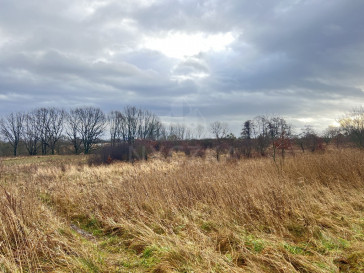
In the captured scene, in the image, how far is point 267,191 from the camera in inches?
189

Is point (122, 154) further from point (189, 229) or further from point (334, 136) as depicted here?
point (334, 136)

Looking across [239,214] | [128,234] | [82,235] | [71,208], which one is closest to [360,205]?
[239,214]

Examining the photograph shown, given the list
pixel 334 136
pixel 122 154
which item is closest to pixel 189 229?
pixel 122 154

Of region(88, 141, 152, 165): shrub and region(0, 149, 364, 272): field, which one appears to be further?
region(88, 141, 152, 165): shrub

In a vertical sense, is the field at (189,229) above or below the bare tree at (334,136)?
below

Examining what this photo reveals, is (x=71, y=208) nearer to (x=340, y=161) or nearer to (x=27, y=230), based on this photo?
(x=27, y=230)

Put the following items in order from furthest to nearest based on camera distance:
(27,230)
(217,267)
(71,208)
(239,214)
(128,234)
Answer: (71,208), (239,214), (128,234), (27,230), (217,267)

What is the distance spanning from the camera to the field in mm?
2697

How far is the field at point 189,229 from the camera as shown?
270 centimetres

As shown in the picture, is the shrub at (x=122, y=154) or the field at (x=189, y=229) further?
the shrub at (x=122, y=154)

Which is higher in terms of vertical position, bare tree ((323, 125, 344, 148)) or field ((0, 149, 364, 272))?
bare tree ((323, 125, 344, 148))

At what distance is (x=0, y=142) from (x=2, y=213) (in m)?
57.7

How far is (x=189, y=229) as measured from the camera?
12.0ft

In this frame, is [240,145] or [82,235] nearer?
[82,235]
